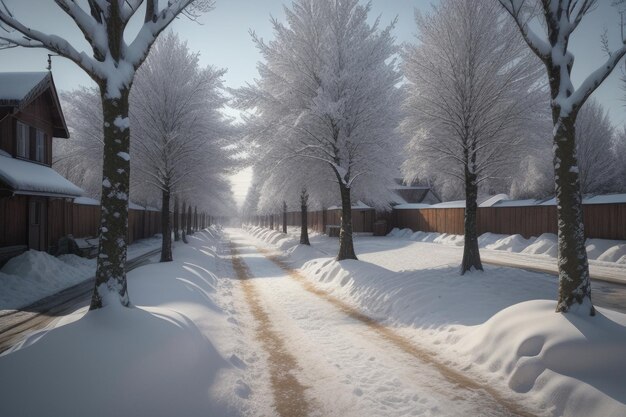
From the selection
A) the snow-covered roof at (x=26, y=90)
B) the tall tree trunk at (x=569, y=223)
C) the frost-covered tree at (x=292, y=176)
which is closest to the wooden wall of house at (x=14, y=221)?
the snow-covered roof at (x=26, y=90)

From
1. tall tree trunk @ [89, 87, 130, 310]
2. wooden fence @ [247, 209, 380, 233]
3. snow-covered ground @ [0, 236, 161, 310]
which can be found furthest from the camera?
wooden fence @ [247, 209, 380, 233]

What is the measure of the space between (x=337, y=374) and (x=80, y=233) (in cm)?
1946

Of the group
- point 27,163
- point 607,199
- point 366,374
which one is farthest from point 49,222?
point 607,199

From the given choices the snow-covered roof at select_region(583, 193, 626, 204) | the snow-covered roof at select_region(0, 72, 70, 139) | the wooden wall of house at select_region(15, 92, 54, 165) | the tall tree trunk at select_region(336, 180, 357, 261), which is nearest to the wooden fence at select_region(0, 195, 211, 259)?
the wooden wall of house at select_region(15, 92, 54, 165)

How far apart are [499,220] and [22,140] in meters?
26.9

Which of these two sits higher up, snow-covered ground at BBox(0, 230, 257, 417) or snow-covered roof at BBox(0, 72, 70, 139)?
snow-covered roof at BBox(0, 72, 70, 139)

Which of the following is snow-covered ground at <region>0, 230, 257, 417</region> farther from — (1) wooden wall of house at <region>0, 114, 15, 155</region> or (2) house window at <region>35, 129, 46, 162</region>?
(2) house window at <region>35, 129, 46, 162</region>

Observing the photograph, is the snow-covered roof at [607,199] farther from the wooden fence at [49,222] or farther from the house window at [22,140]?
the house window at [22,140]

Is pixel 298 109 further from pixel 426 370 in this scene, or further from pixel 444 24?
pixel 426 370

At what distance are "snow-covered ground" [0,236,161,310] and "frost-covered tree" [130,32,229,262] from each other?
330cm

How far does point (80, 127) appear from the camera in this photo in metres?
14.5

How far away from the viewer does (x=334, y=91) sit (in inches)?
496

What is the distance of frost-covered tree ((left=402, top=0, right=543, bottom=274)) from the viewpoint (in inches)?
389

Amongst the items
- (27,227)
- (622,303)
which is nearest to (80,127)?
(27,227)
